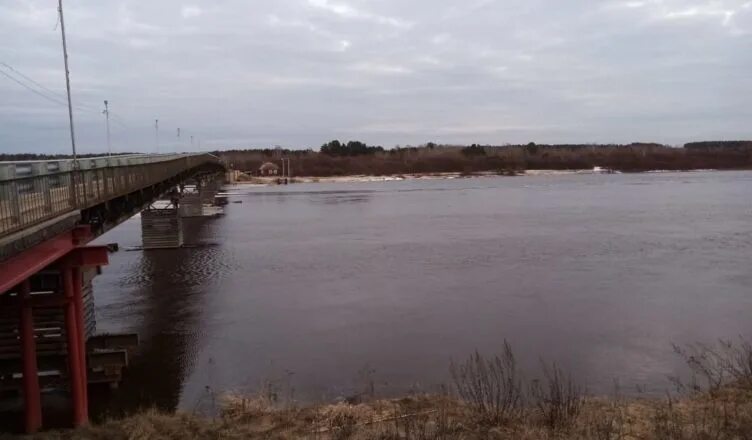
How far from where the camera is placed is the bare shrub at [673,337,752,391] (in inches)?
522

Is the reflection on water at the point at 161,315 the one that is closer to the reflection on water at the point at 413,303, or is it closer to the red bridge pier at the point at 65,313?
the reflection on water at the point at 413,303

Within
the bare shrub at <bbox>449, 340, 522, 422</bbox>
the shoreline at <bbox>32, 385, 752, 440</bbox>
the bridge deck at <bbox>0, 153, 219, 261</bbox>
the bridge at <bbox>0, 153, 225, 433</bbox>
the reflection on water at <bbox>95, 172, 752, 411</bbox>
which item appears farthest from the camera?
the reflection on water at <bbox>95, 172, 752, 411</bbox>

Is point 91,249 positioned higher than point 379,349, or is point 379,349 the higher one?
point 91,249

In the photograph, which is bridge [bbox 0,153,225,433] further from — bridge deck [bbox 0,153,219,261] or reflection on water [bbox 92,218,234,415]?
reflection on water [bbox 92,218,234,415]

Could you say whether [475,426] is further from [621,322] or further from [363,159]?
[363,159]

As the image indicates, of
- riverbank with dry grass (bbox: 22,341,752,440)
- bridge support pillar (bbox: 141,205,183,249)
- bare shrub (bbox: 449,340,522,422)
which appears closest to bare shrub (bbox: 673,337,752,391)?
riverbank with dry grass (bbox: 22,341,752,440)

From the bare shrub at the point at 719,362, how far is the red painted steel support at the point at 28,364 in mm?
12110

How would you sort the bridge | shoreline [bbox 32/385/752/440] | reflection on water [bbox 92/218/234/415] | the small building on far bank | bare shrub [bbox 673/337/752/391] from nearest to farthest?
the bridge
shoreline [bbox 32/385/752/440]
bare shrub [bbox 673/337/752/391]
reflection on water [bbox 92/218/234/415]
the small building on far bank

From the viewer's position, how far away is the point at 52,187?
12.0 metres

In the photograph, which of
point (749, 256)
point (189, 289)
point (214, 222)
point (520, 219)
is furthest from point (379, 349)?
point (214, 222)

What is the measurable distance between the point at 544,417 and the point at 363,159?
190190 mm

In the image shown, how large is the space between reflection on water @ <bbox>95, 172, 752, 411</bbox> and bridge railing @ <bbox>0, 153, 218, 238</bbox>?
14.0ft

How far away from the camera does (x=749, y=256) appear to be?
31.2 metres

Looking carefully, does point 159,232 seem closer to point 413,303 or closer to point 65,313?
point 413,303
